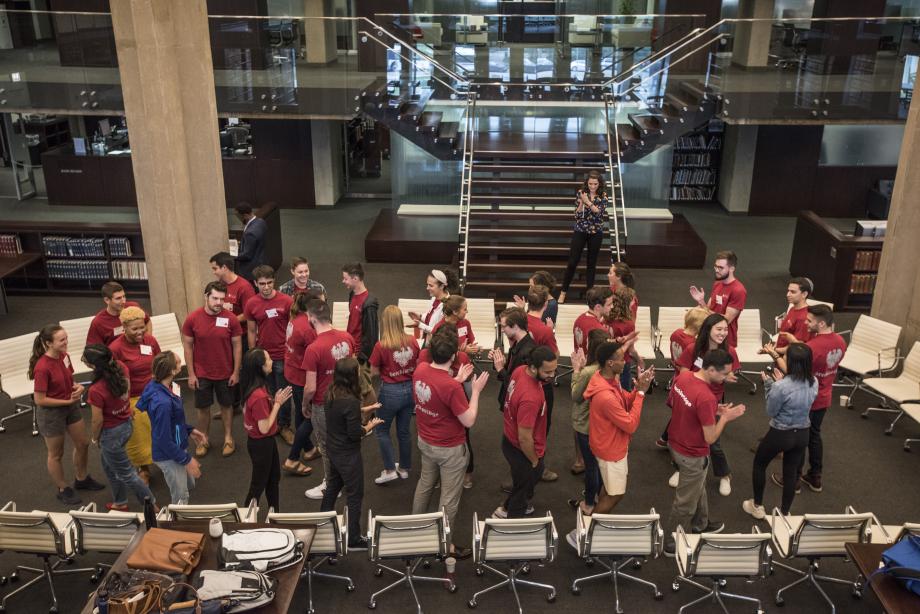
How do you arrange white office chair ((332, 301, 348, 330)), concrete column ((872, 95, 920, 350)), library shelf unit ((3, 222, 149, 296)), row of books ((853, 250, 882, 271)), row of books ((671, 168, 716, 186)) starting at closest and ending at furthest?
concrete column ((872, 95, 920, 350))
white office chair ((332, 301, 348, 330))
row of books ((853, 250, 882, 271))
library shelf unit ((3, 222, 149, 296))
row of books ((671, 168, 716, 186))

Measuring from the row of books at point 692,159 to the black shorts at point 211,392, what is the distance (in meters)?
11.6

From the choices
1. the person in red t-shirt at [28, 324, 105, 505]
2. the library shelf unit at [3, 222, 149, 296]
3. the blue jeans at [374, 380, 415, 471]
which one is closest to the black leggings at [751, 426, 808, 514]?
the blue jeans at [374, 380, 415, 471]

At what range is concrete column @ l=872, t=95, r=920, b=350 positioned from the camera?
30.2ft

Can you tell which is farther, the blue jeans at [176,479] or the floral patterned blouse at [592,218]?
the floral patterned blouse at [592,218]

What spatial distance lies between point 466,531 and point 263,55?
30.5ft

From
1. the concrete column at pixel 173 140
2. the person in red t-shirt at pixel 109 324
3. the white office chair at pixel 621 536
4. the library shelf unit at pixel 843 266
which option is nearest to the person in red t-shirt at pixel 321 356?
the person in red t-shirt at pixel 109 324

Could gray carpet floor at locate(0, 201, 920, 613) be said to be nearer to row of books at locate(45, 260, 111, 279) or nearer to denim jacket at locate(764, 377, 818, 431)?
row of books at locate(45, 260, 111, 279)

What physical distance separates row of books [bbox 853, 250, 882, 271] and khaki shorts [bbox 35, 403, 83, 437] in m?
9.95

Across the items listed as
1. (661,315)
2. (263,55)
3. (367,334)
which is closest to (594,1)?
(263,55)

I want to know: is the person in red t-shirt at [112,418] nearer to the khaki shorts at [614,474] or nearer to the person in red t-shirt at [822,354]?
the khaki shorts at [614,474]

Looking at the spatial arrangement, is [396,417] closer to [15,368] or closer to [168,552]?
[168,552]

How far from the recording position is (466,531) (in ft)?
22.8

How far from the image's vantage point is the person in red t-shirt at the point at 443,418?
19.5 feet

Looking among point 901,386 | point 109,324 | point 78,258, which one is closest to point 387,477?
point 109,324
